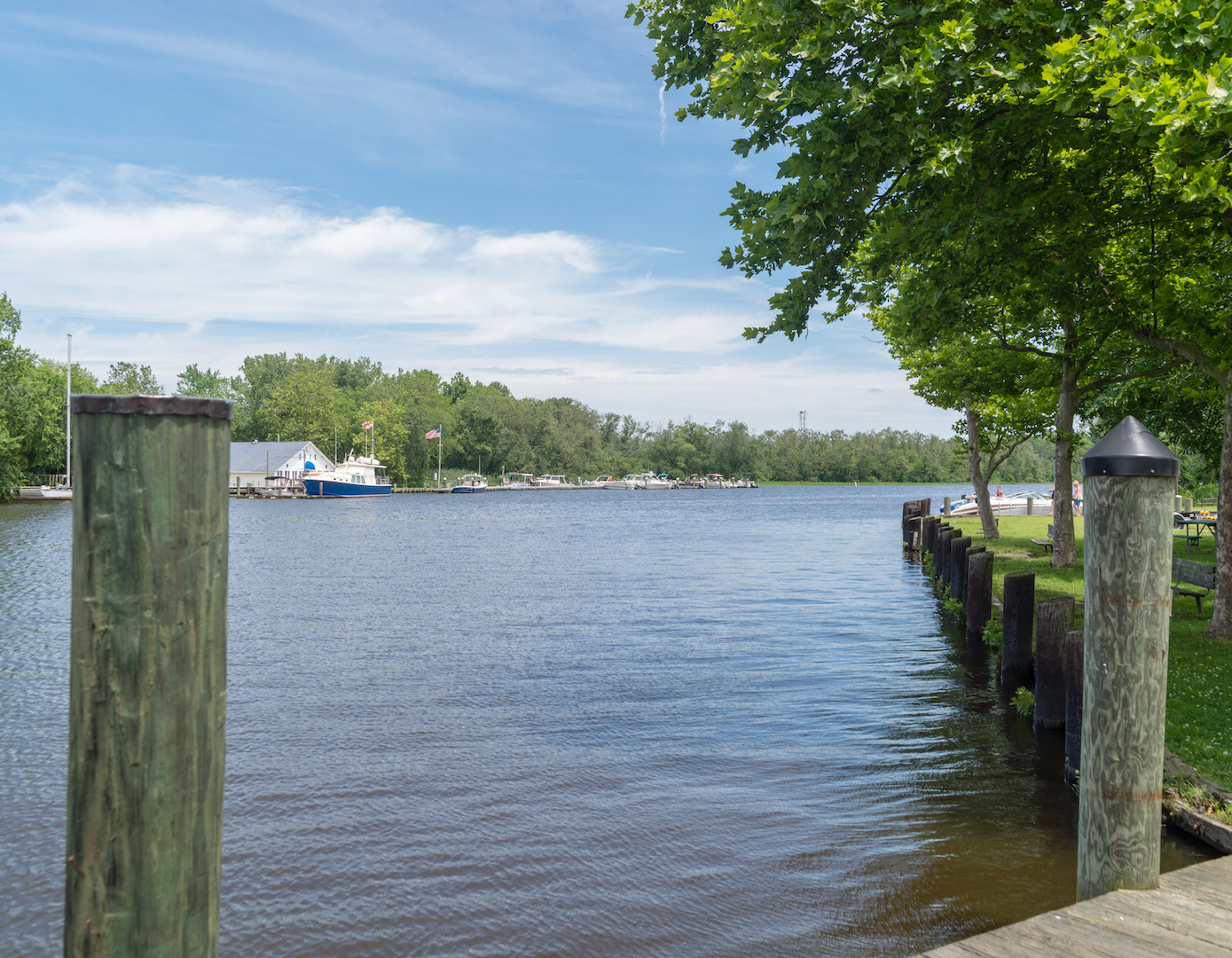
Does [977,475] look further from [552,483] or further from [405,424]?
[552,483]

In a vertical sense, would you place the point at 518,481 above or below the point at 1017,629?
above

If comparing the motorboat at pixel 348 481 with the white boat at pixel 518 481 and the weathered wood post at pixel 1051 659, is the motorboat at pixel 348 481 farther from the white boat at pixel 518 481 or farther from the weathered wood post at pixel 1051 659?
the weathered wood post at pixel 1051 659

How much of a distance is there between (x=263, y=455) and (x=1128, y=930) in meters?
105

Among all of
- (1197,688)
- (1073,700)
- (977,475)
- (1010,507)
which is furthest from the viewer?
(1010,507)

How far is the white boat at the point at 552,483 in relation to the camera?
152m

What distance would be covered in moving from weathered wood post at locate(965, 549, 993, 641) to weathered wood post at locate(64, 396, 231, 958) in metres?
15.0

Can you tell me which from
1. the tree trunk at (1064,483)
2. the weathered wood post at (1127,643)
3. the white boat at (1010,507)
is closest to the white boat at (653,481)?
the white boat at (1010,507)

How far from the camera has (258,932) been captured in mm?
5812

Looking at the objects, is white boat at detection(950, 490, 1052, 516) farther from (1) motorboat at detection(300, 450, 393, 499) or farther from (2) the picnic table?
(1) motorboat at detection(300, 450, 393, 499)

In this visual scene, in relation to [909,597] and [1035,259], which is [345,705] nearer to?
[1035,259]

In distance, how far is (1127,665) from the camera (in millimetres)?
4164

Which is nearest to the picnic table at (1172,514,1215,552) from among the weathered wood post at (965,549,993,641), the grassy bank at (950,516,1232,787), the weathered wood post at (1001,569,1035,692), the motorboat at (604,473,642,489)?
the grassy bank at (950,516,1232,787)

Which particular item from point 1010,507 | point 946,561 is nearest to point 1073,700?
point 946,561

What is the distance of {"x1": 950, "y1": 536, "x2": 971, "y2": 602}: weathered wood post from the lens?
18.4 metres
